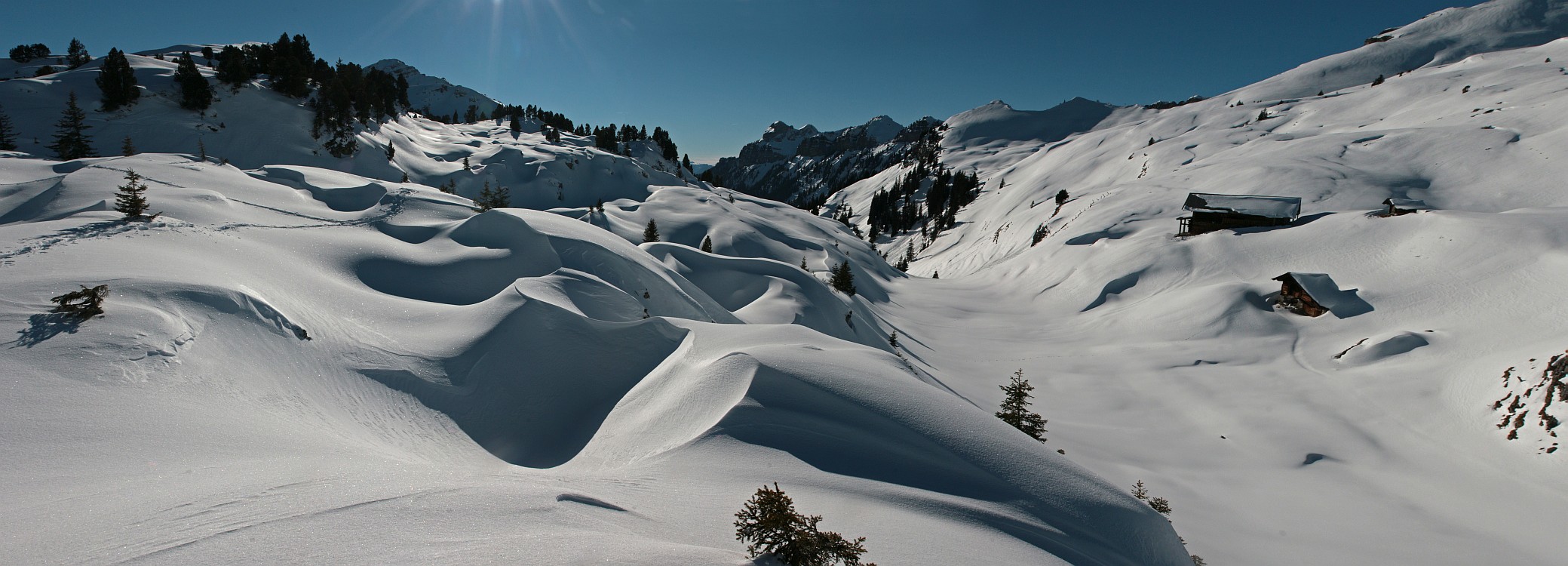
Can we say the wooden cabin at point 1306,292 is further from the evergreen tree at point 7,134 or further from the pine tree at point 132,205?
the evergreen tree at point 7,134

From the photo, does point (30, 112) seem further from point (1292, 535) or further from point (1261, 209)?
point (1261, 209)

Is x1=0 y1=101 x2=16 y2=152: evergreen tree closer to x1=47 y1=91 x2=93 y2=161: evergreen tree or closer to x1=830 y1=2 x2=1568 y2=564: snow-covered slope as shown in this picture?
x1=47 y1=91 x2=93 y2=161: evergreen tree

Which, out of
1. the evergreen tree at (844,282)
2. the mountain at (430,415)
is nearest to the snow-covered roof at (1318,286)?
the evergreen tree at (844,282)

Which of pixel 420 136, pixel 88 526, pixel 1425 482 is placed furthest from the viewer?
pixel 420 136

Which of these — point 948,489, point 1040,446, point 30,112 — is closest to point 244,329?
point 948,489

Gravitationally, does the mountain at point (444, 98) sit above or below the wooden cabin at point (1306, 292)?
above

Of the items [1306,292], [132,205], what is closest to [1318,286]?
[1306,292]

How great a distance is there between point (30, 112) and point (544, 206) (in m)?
32.2

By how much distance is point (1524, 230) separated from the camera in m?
22.7

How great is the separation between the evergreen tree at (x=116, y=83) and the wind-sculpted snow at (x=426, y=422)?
36.9 meters

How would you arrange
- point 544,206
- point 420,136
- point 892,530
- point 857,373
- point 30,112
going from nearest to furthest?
1. point 892,530
2. point 857,373
3. point 30,112
4. point 544,206
5. point 420,136

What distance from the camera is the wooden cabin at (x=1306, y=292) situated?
77.7 feet

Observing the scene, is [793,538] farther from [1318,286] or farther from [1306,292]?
[1318,286]

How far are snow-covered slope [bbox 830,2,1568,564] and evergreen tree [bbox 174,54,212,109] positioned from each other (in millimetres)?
55161
